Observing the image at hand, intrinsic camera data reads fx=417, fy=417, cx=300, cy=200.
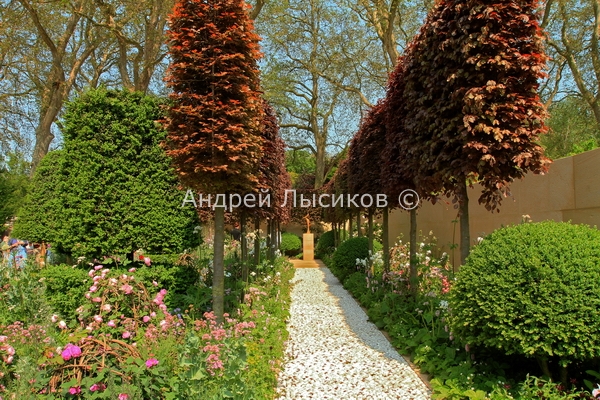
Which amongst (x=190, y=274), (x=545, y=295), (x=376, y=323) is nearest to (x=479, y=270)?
(x=545, y=295)

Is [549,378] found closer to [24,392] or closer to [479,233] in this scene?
[24,392]

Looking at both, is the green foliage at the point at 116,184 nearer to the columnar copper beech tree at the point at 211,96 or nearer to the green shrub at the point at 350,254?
the columnar copper beech tree at the point at 211,96

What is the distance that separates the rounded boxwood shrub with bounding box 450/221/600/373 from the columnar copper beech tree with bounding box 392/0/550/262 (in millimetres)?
751

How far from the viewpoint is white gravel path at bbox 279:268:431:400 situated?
375cm

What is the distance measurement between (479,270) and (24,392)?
3.20m

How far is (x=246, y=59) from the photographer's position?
4.76 m

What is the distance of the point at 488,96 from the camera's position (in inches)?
152

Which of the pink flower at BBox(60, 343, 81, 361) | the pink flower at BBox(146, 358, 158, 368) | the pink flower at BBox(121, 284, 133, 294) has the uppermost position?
the pink flower at BBox(121, 284, 133, 294)

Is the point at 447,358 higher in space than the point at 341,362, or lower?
higher

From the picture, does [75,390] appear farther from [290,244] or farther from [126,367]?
[290,244]

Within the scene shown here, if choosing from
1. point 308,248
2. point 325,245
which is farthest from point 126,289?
point 325,245

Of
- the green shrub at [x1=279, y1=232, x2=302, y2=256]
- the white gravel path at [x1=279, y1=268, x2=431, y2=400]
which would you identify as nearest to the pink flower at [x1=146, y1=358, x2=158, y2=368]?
the white gravel path at [x1=279, y1=268, x2=431, y2=400]

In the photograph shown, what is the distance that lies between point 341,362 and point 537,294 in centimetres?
226

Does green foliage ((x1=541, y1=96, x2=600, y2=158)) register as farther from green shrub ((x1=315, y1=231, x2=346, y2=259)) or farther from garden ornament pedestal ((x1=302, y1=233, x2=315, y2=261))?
green shrub ((x1=315, y1=231, x2=346, y2=259))
